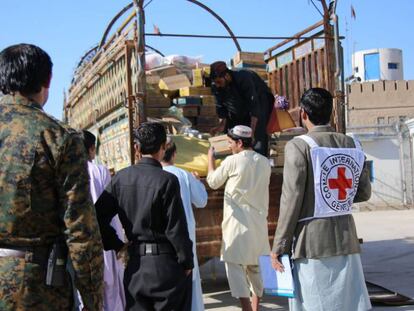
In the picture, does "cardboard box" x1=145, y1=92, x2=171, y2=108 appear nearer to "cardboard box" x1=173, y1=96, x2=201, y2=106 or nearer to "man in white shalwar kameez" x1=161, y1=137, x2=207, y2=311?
"cardboard box" x1=173, y1=96, x2=201, y2=106

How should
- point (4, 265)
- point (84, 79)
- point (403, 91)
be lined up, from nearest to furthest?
1. point (4, 265)
2. point (84, 79)
3. point (403, 91)

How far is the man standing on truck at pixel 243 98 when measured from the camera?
609cm

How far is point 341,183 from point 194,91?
13.3ft

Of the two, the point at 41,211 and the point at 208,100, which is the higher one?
the point at 208,100

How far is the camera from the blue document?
129 inches

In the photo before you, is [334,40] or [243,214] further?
[334,40]

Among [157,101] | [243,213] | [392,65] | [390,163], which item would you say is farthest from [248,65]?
[392,65]

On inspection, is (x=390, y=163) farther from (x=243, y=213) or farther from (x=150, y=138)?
(x=150, y=138)

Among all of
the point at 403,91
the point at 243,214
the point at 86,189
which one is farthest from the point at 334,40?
the point at 403,91

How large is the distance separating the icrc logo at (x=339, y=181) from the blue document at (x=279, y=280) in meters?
0.43

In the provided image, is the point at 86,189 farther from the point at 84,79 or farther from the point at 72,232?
the point at 84,79

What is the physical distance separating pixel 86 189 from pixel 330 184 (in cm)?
161

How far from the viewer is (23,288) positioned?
83.7 inches

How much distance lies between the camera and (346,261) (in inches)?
129
